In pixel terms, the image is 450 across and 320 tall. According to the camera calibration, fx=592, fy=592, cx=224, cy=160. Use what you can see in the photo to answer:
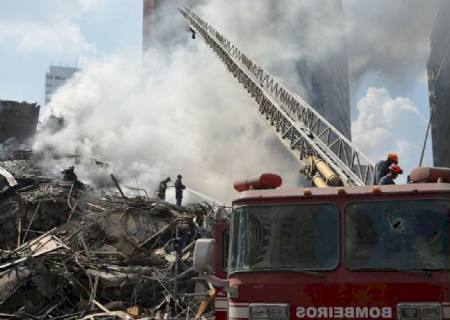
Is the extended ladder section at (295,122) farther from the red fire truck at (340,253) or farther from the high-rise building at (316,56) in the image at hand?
the red fire truck at (340,253)

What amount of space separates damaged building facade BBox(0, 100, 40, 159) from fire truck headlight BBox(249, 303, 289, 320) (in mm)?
25772

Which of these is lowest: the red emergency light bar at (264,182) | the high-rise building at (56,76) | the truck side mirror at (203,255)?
the truck side mirror at (203,255)

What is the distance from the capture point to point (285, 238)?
495cm

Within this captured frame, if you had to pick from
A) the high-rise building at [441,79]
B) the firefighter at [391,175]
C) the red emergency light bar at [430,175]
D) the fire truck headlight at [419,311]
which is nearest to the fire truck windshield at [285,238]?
the fire truck headlight at [419,311]

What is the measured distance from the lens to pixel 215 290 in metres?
5.80

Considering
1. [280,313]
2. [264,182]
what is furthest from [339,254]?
[264,182]

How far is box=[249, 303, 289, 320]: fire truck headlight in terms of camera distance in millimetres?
4734

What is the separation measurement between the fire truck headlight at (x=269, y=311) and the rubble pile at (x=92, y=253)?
218cm

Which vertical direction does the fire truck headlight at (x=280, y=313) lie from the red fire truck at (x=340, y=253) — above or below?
below

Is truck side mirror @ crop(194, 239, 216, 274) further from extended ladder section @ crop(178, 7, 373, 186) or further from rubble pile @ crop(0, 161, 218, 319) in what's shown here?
extended ladder section @ crop(178, 7, 373, 186)

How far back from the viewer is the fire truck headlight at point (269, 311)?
15.5ft

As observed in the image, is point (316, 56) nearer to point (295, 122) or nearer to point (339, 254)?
point (295, 122)

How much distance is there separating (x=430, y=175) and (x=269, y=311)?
186cm

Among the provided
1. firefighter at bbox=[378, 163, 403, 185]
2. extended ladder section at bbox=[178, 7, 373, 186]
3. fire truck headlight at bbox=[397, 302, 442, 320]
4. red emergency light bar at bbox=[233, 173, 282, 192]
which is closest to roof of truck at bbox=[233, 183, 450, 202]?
red emergency light bar at bbox=[233, 173, 282, 192]
